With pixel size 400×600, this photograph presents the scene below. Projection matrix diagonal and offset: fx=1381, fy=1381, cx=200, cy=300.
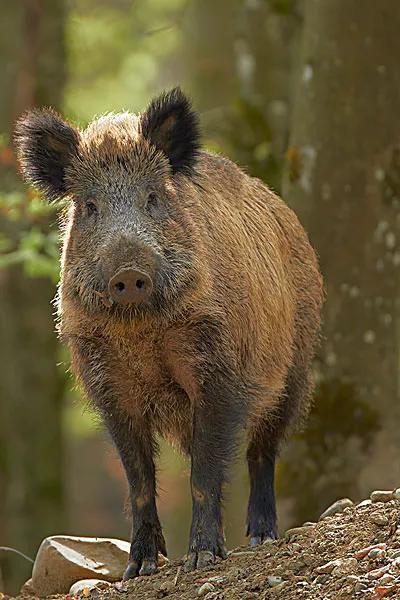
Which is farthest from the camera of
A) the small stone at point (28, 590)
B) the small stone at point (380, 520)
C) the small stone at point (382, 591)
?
the small stone at point (28, 590)

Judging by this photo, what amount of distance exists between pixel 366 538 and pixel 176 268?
1.70 m

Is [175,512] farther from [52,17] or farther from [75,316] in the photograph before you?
[75,316]

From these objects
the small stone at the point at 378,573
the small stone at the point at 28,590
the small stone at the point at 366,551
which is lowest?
the small stone at the point at 378,573

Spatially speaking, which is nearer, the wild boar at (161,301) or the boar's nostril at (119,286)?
the boar's nostril at (119,286)

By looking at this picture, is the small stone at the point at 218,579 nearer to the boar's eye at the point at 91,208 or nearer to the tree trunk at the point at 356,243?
the boar's eye at the point at 91,208

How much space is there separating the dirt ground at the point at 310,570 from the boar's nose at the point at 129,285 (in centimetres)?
136

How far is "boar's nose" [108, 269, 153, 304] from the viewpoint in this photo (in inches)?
254

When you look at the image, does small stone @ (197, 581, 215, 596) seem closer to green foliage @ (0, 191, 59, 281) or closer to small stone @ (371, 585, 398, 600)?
small stone @ (371, 585, 398, 600)

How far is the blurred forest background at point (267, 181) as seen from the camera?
978cm

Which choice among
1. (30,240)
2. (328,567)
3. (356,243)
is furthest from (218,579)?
(30,240)

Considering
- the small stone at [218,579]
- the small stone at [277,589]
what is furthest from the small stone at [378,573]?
the small stone at [218,579]

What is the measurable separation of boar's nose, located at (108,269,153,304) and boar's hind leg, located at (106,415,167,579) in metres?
1.14

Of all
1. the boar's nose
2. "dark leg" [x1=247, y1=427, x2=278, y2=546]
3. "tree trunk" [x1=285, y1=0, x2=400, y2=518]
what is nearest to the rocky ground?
"dark leg" [x1=247, y1=427, x2=278, y2=546]

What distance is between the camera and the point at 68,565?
291 inches
